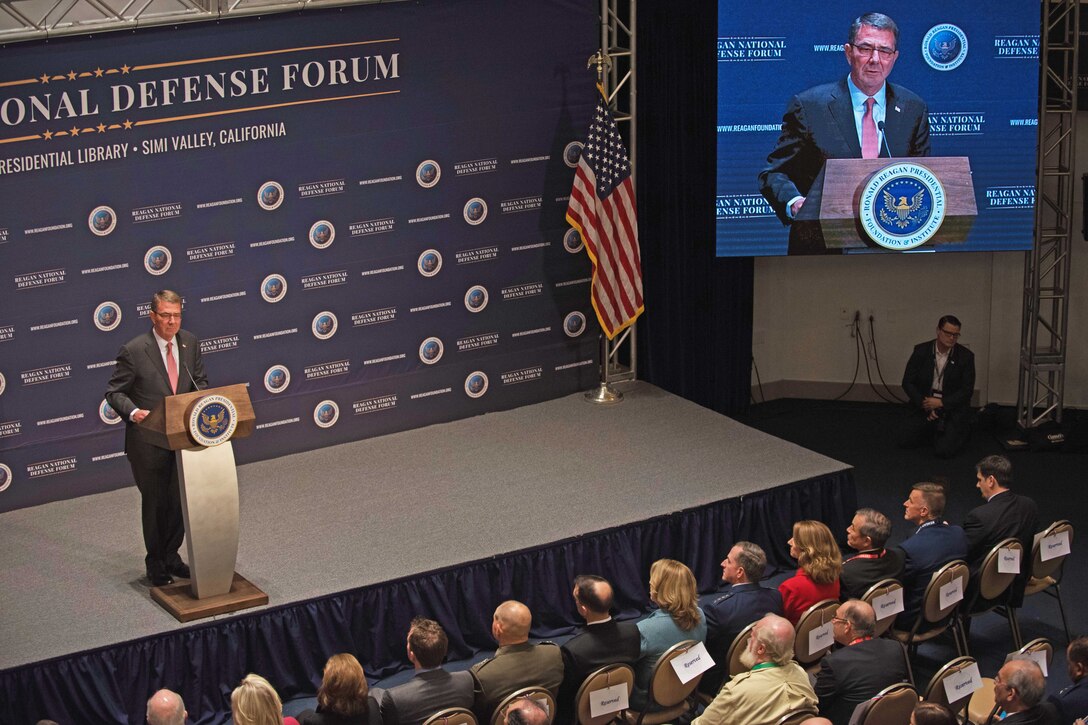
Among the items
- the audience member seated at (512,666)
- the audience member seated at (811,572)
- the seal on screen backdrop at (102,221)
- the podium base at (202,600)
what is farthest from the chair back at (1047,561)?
the seal on screen backdrop at (102,221)

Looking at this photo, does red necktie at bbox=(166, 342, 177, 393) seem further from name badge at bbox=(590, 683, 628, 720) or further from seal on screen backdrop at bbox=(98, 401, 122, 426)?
name badge at bbox=(590, 683, 628, 720)

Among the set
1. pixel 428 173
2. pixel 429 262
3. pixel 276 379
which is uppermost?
pixel 428 173

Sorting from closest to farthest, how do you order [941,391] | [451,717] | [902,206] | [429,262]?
[451,717] → [429,262] → [902,206] → [941,391]

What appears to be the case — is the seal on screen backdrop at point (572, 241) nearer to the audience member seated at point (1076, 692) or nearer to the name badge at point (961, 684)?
the name badge at point (961, 684)

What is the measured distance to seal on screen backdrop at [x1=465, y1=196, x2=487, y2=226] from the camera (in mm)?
9242

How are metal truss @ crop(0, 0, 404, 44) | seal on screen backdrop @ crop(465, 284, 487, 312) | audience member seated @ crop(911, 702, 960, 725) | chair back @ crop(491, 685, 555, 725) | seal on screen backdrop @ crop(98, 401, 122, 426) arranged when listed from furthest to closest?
seal on screen backdrop @ crop(465, 284, 487, 312) → seal on screen backdrop @ crop(98, 401, 122, 426) → metal truss @ crop(0, 0, 404, 44) → chair back @ crop(491, 685, 555, 725) → audience member seated @ crop(911, 702, 960, 725)

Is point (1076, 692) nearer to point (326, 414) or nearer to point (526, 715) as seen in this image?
point (526, 715)

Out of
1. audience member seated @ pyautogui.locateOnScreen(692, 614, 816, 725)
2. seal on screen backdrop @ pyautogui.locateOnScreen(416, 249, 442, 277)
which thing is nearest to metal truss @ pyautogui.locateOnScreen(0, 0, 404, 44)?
seal on screen backdrop @ pyautogui.locateOnScreen(416, 249, 442, 277)

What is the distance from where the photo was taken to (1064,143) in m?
10.6

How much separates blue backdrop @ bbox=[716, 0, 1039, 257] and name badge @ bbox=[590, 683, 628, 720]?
15.9 ft

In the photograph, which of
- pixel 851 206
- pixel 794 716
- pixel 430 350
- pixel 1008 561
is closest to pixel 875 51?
pixel 851 206

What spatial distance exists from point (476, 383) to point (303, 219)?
1.70 m

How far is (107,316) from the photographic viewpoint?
Answer: 812cm

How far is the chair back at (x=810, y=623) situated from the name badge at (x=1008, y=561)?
1.02 m
